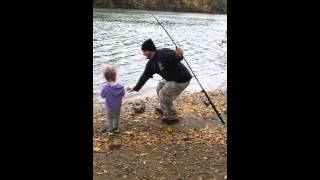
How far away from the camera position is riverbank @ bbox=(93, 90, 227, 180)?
5.84m

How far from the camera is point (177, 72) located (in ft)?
25.2

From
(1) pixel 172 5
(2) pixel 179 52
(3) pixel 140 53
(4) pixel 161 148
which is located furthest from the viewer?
(1) pixel 172 5

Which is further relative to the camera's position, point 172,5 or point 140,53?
point 172,5

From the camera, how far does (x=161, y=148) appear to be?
6.76m

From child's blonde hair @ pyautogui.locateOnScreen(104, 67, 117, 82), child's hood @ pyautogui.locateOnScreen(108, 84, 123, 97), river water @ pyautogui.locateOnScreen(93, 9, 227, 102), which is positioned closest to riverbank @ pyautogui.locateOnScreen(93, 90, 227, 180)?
child's hood @ pyautogui.locateOnScreen(108, 84, 123, 97)

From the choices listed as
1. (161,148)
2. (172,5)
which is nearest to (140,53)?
(161,148)

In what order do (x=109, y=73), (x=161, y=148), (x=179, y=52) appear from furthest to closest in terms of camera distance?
(x=179, y=52)
(x=109, y=73)
(x=161, y=148)

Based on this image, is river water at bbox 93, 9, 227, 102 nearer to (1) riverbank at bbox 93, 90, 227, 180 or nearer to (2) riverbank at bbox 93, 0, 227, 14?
(1) riverbank at bbox 93, 90, 227, 180

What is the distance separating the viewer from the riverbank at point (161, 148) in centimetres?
584

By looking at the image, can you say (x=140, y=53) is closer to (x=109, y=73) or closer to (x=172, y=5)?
(x=109, y=73)

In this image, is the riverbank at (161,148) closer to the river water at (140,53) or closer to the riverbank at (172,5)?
the river water at (140,53)

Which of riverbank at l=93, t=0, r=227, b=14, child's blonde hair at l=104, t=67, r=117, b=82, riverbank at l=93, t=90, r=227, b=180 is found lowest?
riverbank at l=93, t=90, r=227, b=180

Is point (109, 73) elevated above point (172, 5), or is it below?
below
